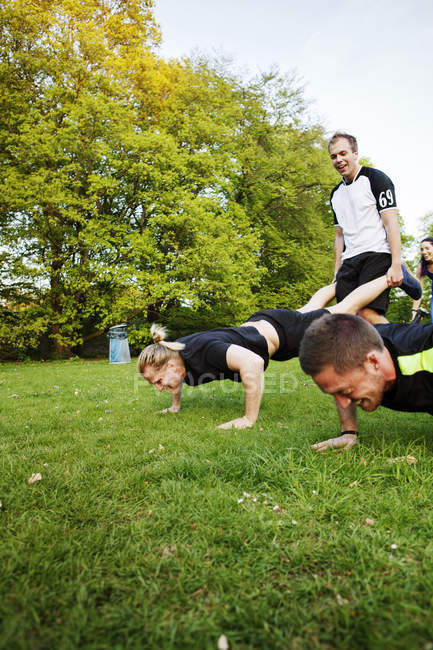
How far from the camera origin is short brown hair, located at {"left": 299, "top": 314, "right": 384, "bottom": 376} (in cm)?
218

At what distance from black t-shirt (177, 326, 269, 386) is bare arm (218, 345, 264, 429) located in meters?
0.11

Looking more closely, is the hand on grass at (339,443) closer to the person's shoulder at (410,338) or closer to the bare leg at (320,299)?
the person's shoulder at (410,338)

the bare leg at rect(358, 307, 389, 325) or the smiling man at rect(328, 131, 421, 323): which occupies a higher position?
the smiling man at rect(328, 131, 421, 323)

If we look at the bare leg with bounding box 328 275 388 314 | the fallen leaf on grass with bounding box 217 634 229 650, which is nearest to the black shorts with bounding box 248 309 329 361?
the bare leg with bounding box 328 275 388 314

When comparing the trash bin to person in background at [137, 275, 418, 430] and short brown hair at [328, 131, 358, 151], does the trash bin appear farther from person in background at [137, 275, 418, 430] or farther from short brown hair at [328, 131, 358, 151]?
short brown hair at [328, 131, 358, 151]

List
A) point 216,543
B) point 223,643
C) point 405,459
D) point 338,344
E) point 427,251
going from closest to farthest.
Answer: point 223,643
point 216,543
point 338,344
point 405,459
point 427,251

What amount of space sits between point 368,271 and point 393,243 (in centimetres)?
37

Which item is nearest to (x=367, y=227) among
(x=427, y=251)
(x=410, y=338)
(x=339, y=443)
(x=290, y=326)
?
(x=290, y=326)

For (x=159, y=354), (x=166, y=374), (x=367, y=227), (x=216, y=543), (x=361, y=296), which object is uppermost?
(x=367, y=227)

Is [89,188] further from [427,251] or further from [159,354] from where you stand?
[159,354]

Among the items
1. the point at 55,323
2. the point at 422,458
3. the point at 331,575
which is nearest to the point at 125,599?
the point at 331,575

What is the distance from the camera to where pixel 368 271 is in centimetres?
404

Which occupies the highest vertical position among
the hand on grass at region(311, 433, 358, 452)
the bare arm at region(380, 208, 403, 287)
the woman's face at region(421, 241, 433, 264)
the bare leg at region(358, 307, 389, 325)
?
the woman's face at region(421, 241, 433, 264)

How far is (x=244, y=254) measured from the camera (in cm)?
1822
